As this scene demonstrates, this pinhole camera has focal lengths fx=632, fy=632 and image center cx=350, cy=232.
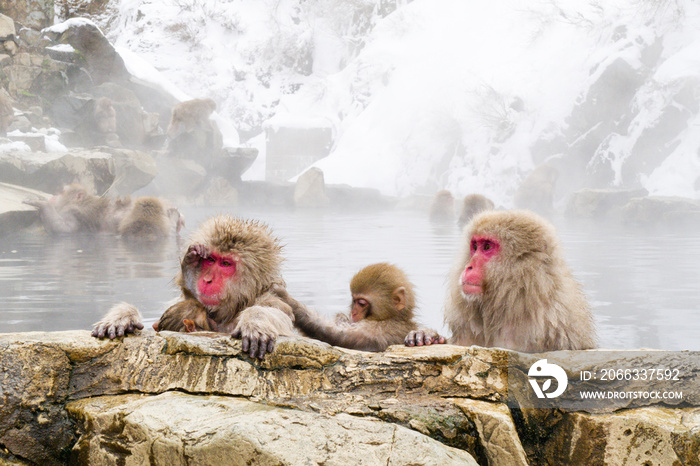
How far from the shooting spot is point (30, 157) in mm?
9727

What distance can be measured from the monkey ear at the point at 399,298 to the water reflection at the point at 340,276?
0.66ft

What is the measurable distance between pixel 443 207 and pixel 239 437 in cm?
1052

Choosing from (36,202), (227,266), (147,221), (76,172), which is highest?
(76,172)

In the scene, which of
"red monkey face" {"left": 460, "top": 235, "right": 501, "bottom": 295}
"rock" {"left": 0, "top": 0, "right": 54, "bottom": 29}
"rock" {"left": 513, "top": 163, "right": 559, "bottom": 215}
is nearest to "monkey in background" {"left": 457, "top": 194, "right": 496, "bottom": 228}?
"rock" {"left": 513, "top": 163, "right": 559, "bottom": 215}

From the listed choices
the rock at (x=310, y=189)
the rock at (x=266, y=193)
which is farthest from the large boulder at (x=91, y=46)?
the rock at (x=310, y=189)

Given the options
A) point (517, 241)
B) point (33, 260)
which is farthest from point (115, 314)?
point (33, 260)

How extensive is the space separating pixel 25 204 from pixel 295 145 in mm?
8273

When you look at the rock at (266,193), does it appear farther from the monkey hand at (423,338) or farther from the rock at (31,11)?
the monkey hand at (423,338)

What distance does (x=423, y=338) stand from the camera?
2.11m

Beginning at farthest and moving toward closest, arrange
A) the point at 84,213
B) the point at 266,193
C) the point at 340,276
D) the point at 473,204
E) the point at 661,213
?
the point at 266,193 < the point at 661,213 < the point at 473,204 < the point at 84,213 < the point at 340,276

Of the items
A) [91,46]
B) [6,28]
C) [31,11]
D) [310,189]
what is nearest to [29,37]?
[6,28]

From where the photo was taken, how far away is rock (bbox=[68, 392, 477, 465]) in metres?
1.55

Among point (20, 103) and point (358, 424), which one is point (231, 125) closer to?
point (20, 103)

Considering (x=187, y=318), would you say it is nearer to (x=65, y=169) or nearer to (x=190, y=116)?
(x=65, y=169)
